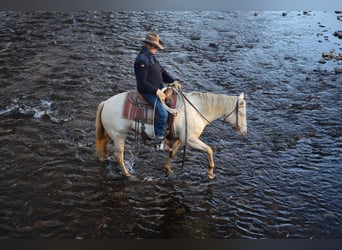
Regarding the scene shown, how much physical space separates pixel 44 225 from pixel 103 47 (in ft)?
34.2

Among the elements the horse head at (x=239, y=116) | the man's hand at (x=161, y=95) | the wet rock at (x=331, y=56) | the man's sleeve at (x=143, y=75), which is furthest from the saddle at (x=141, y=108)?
the wet rock at (x=331, y=56)

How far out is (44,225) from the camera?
7.09 m

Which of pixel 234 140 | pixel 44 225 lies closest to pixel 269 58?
pixel 234 140

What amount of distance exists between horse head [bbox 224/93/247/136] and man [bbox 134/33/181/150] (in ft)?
4.33

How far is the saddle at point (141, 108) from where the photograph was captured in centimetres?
795

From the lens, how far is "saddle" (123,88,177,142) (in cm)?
795

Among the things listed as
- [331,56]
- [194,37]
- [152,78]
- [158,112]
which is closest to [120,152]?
[158,112]

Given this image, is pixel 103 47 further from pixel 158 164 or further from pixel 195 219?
pixel 195 219

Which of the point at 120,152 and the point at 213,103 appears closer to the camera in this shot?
the point at 213,103

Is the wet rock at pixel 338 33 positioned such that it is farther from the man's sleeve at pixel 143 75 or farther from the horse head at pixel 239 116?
the man's sleeve at pixel 143 75

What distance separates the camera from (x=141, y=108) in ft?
26.0

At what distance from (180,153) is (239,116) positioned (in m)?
2.08

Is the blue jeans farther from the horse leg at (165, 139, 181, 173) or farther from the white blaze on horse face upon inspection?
the white blaze on horse face

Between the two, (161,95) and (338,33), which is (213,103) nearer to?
(161,95)
